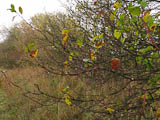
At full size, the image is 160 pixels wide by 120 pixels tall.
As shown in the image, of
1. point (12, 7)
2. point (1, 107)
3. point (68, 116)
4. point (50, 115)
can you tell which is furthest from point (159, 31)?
point (1, 107)

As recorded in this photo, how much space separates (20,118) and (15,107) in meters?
0.94

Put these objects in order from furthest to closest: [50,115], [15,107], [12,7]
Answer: [15,107]
[50,115]
[12,7]

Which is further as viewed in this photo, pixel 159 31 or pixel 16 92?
pixel 16 92

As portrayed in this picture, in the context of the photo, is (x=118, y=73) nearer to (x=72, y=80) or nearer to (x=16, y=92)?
(x=72, y=80)

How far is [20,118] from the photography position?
10.3 ft

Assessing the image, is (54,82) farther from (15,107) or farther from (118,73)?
(118,73)

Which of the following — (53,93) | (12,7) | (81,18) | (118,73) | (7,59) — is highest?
(7,59)

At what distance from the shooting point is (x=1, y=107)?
4.18 meters

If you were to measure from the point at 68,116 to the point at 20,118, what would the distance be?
3.28 ft

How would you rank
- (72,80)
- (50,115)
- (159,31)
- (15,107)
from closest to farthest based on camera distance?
1. (159,31)
2. (50,115)
3. (15,107)
4. (72,80)

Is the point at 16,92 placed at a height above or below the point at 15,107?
above

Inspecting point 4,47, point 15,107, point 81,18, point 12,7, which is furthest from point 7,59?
point 12,7

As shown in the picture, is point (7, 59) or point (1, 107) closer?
point (1, 107)

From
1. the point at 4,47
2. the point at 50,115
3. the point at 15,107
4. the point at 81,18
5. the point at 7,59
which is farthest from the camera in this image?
the point at 4,47
